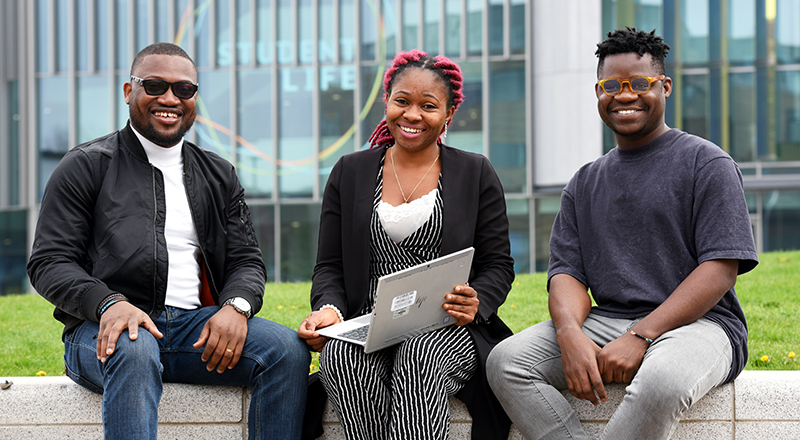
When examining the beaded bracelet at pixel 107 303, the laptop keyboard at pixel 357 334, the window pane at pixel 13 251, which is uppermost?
the beaded bracelet at pixel 107 303

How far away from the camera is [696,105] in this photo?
47.3 feet

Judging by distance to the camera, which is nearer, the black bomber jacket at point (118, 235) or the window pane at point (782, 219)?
the black bomber jacket at point (118, 235)

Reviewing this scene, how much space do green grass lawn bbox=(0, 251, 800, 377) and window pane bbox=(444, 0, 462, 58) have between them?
7.48 meters

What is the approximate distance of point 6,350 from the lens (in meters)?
5.58

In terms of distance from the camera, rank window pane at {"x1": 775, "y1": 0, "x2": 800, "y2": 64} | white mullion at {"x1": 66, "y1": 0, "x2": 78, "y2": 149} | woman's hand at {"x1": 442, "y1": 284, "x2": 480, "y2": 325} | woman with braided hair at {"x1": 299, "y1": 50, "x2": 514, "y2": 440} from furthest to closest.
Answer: white mullion at {"x1": 66, "y1": 0, "x2": 78, "y2": 149}, window pane at {"x1": 775, "y1": 0, "x2": 800, "y2": 64}, woman's hand at {"x1": 442, "y1": 284, "x2": 480, "y2": 325}, woman with braided hair at {"x1": 299, "y1": 50, "x2": 514, "y2": 440}

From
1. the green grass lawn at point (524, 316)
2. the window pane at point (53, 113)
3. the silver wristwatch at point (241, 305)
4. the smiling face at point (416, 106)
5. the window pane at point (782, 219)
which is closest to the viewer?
the silver wristwatch at point (241, 305)

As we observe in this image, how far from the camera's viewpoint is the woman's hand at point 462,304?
10.2 ft

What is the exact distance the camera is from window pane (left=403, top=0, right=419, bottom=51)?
14.9m

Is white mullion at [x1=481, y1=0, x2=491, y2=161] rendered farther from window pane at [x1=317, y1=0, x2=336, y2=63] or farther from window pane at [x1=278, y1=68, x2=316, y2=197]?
window pane at [x1=278, y1=68, x2=316, y2=197]

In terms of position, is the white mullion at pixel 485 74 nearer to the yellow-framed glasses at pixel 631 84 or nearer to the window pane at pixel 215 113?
the window pane at pixel 215 113

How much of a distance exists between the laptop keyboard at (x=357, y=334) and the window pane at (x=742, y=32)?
13574mm

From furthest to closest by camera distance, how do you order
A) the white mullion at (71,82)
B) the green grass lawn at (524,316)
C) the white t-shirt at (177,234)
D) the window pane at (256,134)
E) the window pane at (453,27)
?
the white mullion at (71,82), the window pane at (256,134), the window pane at (453,27), the green grass lawn at (524,316), the white t-shirt at (177,234)

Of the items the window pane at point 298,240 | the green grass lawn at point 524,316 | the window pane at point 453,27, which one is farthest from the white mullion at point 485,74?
the green grass lawn at point 524,316

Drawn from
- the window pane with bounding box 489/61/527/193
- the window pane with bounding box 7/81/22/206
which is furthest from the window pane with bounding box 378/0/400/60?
the window pane with bounding box 7/81/22/206
